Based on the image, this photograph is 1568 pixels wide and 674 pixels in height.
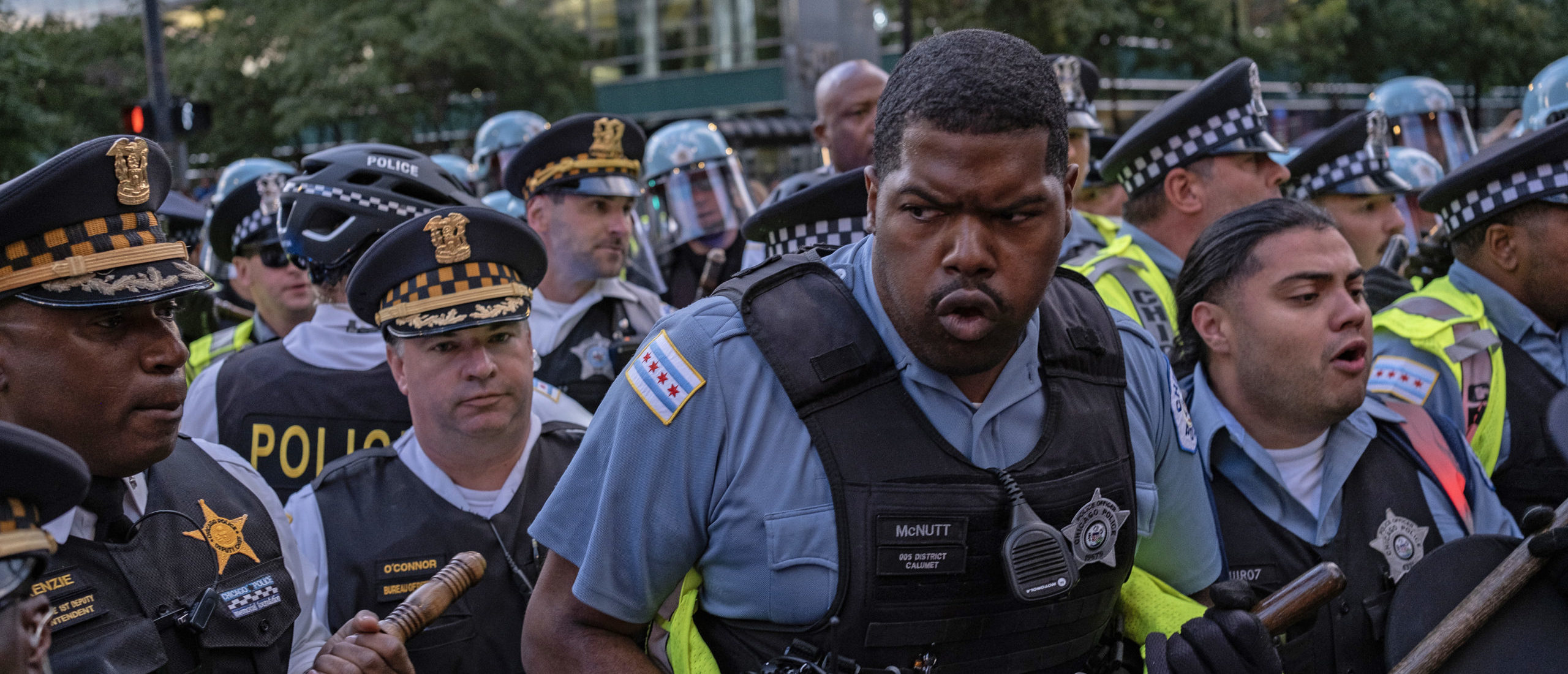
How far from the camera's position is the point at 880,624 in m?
2.00

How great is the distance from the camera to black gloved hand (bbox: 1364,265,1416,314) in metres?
4.95

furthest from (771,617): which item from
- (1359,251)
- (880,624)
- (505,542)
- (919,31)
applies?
(919,31)

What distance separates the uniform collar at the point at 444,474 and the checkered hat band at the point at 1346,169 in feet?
13.7

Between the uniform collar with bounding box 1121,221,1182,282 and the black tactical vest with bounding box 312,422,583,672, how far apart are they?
2459 mm

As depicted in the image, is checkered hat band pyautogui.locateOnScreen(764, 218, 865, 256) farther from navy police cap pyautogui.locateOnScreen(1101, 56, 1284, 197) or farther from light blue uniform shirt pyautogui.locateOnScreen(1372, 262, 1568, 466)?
light blue uniform shirt pyautogui.locateOnScreen(1372, 262, 1568, 466)

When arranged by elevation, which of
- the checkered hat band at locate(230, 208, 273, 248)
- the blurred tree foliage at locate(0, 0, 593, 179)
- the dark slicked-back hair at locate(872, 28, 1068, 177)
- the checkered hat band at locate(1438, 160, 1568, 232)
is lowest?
the blurred tree foliage at locate(0, 0, 593, 179)

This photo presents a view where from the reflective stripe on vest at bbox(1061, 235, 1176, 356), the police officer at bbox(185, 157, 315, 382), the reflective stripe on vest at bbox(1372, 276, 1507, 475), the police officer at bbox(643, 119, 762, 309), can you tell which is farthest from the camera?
the police officer at bbox(643, 119, 762, 309)

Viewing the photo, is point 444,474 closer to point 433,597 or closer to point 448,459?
point 448,459

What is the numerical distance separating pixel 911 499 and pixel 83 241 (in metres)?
1.66

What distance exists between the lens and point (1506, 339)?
12.7ft

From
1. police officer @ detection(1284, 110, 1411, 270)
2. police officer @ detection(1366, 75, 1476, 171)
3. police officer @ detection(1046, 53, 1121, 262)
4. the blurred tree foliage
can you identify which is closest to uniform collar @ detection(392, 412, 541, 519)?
police officer @ detection(1046, 53, 1121, 262)

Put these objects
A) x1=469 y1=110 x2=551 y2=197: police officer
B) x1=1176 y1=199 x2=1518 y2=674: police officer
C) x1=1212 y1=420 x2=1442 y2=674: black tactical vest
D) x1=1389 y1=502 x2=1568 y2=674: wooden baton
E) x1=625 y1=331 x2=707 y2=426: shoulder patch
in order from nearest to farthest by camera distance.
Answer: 1. x1=625 y1=331 x2=707 y2=426: shoulder patch
2. x1=1389 y1=502 x2=1568 y2=674: wooden baton
3. x1=1212 y1=420 x2=1442 y2=674: black tactical vest
4. x1=1176 y1=199 x2=1518 y2=674: police officer
5. x1=469 y1=110 x2=551 y2=197: police officer

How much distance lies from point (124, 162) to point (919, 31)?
72.3 ft

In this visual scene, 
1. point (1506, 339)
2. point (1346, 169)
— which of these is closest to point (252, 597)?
point (1506, 339)
